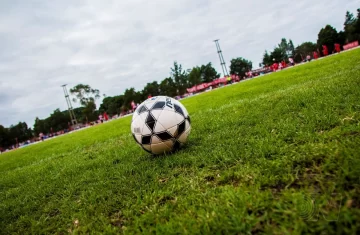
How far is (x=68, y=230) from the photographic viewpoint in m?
2.86

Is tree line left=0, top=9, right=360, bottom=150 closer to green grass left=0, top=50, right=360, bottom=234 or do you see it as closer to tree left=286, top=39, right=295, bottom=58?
tree left=286, top=39, right=295, bottom=58

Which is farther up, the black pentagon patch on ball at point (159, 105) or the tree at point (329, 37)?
the tree at point (329, 37)

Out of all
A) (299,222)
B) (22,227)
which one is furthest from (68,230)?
(299,222)

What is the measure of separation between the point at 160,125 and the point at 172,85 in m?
87.5

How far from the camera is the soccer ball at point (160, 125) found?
4.54 meters

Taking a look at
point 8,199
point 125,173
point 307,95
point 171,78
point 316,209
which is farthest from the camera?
point 171,78

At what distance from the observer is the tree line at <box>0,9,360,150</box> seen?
78.8 meters

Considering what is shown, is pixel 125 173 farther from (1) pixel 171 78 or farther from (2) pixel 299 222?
(1) pixel 171 78

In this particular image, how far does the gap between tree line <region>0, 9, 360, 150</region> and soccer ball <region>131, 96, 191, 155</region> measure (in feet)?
273

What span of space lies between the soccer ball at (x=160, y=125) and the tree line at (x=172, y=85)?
83.4m

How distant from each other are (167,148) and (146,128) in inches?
24.1

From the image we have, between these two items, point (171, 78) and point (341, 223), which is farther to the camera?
point (171, 78)

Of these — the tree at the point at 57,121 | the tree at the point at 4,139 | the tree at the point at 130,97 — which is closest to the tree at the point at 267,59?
the tree at the point at 130,97

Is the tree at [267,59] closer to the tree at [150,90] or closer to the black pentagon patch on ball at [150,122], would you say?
the tree at [150,90]
